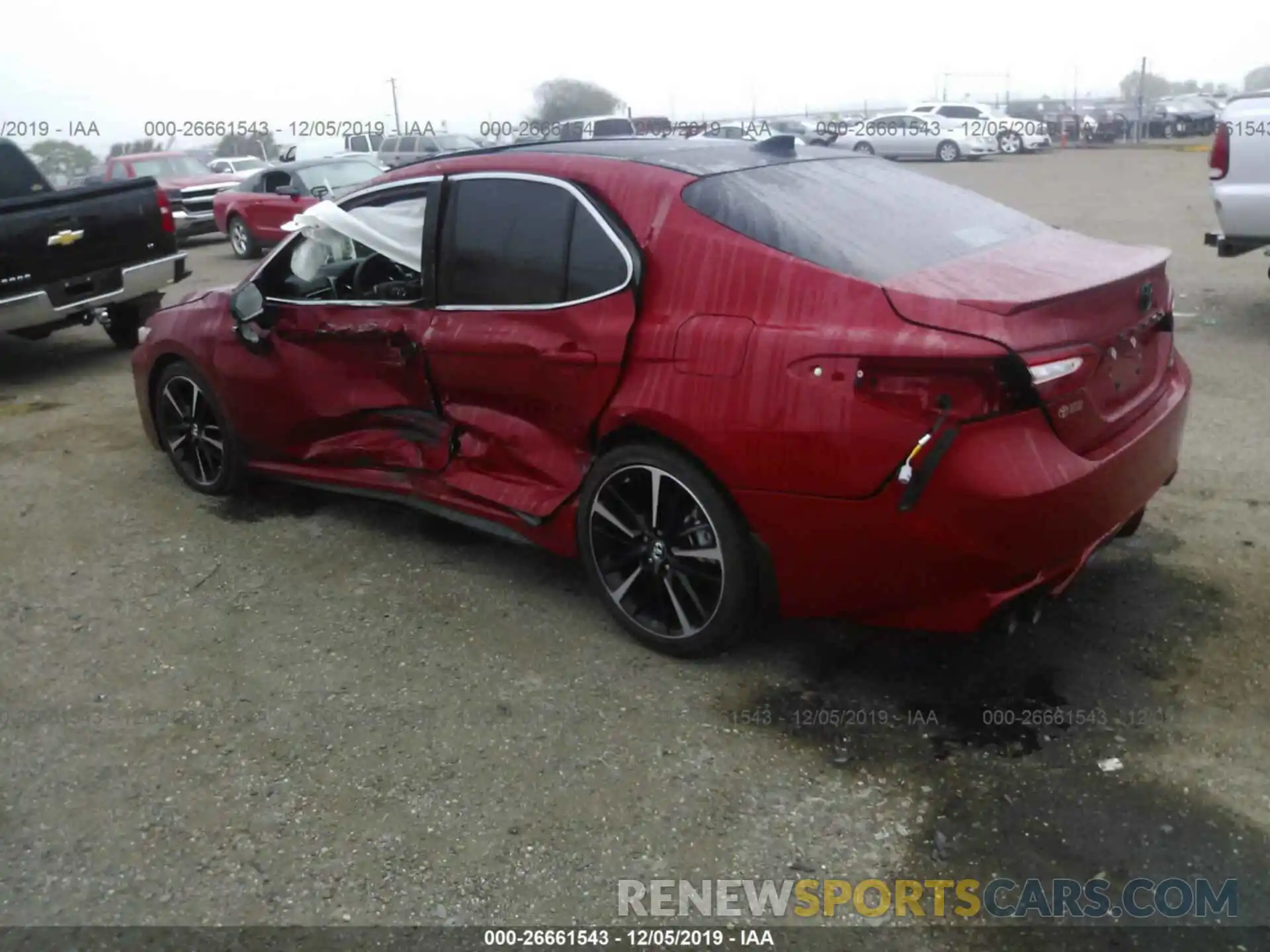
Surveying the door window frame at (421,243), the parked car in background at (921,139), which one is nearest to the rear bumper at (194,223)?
the door window frame at (421,243)

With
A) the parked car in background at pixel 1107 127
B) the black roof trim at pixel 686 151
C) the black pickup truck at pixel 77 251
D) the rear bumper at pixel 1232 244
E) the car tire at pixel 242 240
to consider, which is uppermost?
the black roof trim at pixel 686 151

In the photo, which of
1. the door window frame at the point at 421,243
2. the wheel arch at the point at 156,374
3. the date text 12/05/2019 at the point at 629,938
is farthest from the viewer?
the wheel arch at the point at 156,374

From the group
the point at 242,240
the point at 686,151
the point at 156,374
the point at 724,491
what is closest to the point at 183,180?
the point at 242,240

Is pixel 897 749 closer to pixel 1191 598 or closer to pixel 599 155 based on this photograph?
pixel 1191 598

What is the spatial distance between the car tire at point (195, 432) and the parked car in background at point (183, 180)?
1393cm

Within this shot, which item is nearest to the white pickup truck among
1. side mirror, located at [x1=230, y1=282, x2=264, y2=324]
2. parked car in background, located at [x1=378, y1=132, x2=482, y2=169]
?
side mirror, located at [x1=230, y1=282, x2=264, y2=324]

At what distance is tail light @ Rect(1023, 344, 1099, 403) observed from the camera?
125 inches

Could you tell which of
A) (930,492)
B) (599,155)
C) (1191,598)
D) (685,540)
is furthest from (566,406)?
(1191,598)

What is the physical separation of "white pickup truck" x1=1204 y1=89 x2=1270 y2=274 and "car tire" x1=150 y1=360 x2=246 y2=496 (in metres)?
6.84

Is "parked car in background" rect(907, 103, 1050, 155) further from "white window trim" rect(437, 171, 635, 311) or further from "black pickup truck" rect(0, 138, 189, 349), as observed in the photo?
"white window trim" rect(437, 171, 635, 311)

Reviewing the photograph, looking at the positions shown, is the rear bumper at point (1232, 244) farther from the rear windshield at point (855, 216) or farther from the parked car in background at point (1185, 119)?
the parked car in background at point (1185, 119)

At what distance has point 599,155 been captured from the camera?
13.7ft

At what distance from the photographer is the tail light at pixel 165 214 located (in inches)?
362

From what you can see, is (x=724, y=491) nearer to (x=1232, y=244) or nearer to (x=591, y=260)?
(x=591, y=260)
